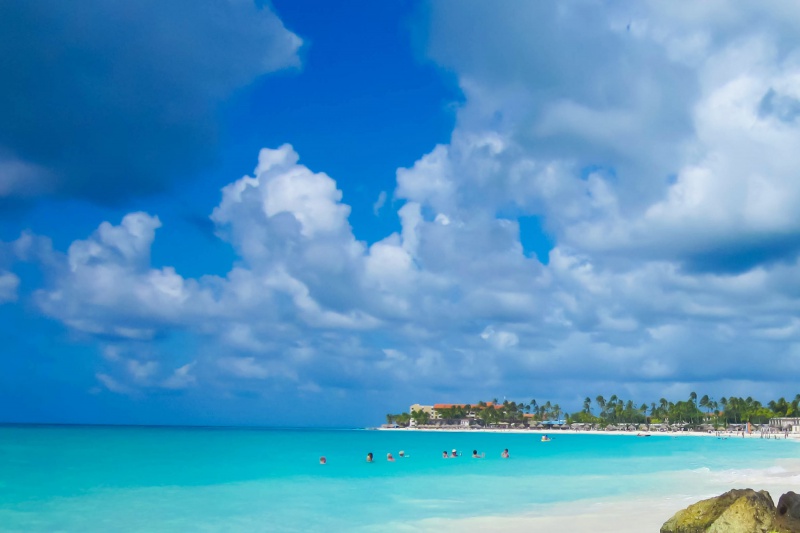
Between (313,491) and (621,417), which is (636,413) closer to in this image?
(621,417)

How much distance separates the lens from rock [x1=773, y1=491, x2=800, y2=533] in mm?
10844

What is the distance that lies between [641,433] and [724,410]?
925 inches

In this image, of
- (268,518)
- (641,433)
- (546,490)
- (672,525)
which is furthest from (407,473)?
(641,433)

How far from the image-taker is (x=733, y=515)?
11273 millimetres

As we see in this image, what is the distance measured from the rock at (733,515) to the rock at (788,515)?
13 centimetres

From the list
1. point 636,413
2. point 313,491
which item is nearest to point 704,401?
point 636,413

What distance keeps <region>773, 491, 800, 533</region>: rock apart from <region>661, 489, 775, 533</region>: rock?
13cm

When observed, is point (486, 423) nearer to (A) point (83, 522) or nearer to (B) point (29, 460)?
(B) point (29, 460)

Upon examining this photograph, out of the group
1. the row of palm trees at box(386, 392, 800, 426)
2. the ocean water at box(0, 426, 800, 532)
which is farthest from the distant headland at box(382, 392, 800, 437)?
the ocean water at box(0, 426, 800, 532)

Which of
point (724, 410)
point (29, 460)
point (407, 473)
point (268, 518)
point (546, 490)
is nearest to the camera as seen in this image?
point (268, 518)

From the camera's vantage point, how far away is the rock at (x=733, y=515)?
11.1 metres

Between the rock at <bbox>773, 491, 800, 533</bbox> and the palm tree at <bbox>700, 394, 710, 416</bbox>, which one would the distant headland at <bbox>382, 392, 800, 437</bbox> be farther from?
the rock at <bbox>773, 491, 800, 533</bbox>

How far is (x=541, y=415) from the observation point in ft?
602

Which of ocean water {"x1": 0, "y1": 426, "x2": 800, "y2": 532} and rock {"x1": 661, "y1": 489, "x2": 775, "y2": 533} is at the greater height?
rock {"x1": 661, "y1": 489, "x2": 775, "y2": 533}
